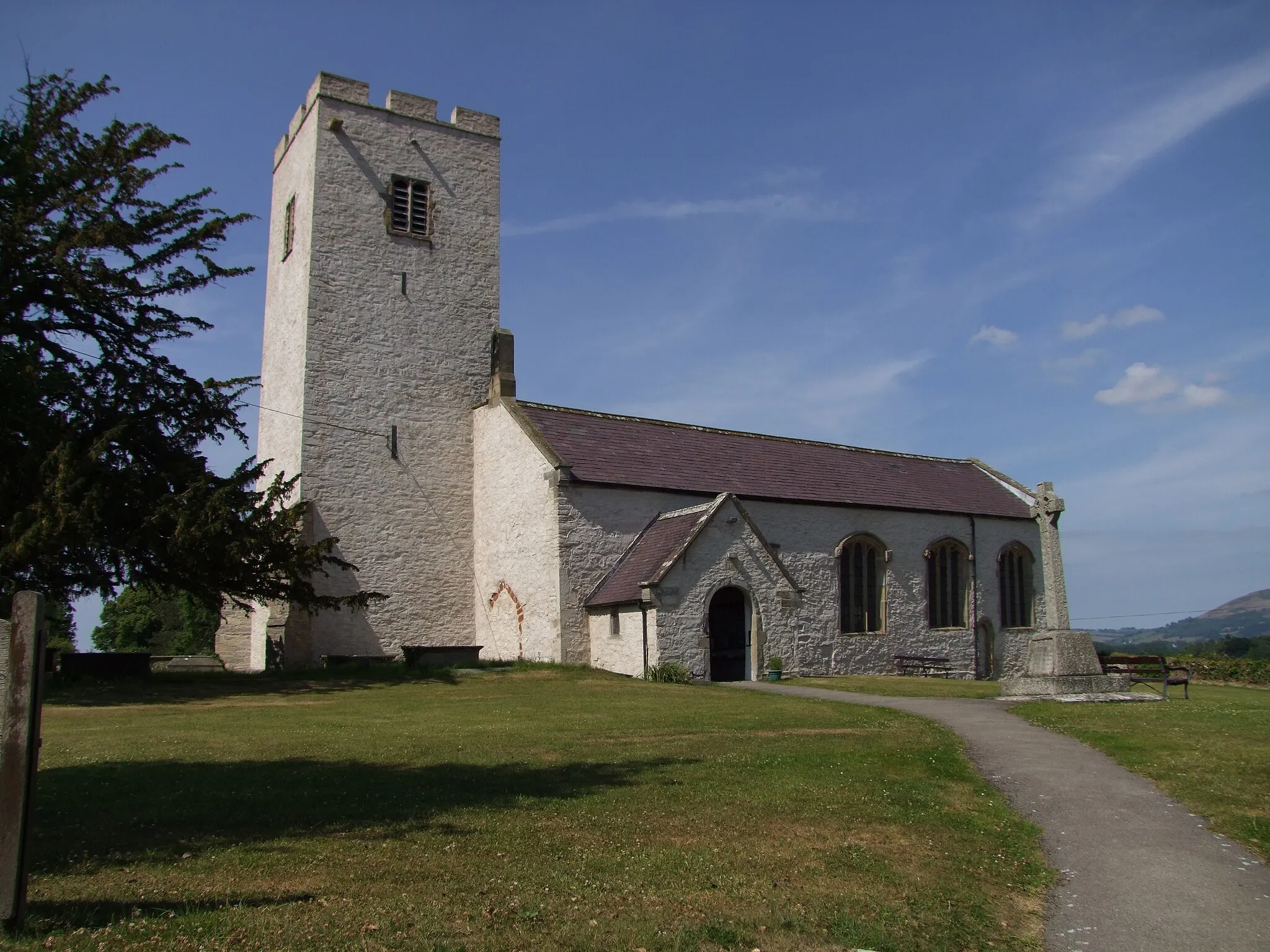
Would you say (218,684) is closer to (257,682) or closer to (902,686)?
(257,682)

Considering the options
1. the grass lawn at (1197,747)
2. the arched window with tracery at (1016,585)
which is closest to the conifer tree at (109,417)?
the grass lawn at (1197,747)

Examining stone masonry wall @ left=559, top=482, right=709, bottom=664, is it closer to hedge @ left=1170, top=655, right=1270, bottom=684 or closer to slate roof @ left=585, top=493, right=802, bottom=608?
slate roof @ left=585, top=493, right=802, bottom=608

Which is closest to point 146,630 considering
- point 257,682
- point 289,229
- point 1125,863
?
point 289,229

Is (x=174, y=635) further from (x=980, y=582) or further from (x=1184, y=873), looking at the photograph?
(x=1184, y=873)

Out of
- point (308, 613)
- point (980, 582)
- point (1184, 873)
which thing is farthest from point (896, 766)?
point (980, 582)

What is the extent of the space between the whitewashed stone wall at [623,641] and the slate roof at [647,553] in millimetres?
418

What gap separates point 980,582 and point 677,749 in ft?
87.1

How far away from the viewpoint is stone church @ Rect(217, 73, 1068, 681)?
28.3 m

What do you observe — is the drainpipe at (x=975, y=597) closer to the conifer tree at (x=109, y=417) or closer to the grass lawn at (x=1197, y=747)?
the grass lawn at (x=1197, y=747)

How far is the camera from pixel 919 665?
33.4 meters

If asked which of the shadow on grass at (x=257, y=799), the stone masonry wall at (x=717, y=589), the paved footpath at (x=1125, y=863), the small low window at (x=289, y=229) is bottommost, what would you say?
the paved footpath at (x=1125, y=863)

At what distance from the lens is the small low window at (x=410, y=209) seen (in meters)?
33.5

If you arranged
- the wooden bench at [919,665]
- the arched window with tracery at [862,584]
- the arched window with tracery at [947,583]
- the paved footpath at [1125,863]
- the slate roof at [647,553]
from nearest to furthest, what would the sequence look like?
the paved footpath at [1125,863], the slate roof at [647,553], the arched window with tracery at [862,584], the wooden bench at [919,665], the arched window with tracery at [947,583]

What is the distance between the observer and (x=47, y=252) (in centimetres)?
1759
